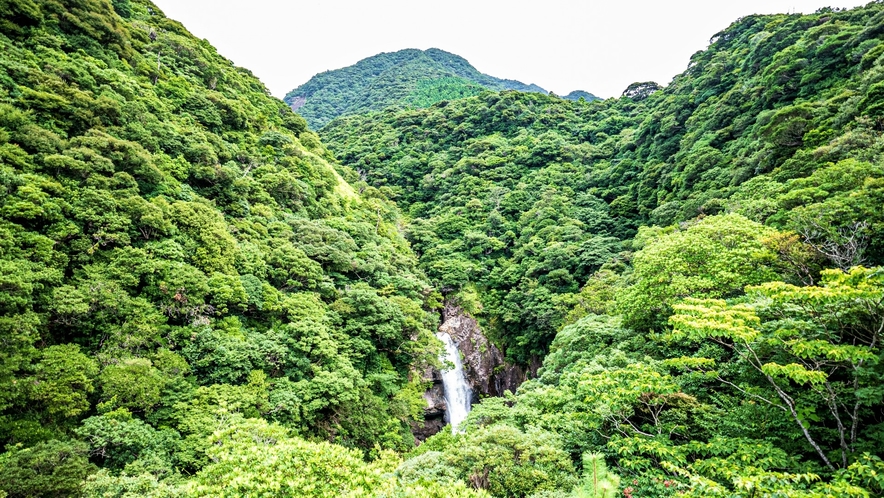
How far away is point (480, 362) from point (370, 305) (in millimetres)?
14458

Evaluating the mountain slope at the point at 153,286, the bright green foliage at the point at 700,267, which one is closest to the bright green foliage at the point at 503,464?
the mountain slope at the point at 153,286

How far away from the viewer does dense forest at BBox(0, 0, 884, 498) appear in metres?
6.71

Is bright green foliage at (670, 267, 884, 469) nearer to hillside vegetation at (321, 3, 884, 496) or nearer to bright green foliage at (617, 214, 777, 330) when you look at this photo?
hillside vegetation at (321, 3, 884, 496)

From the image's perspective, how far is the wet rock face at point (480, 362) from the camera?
30.7 meters

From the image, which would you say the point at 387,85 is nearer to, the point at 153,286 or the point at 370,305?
the point at 370,305

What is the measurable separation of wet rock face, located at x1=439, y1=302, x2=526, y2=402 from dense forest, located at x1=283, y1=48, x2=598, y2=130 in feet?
190

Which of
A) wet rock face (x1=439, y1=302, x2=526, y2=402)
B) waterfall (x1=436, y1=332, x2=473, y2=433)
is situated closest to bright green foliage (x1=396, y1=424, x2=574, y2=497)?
waterfall (x1=436, y1=332, x2=473, y2=433)

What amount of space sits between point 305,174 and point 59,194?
59.9ft

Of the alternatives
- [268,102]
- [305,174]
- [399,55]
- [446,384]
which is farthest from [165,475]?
[399,55]

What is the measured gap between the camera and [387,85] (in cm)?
9844

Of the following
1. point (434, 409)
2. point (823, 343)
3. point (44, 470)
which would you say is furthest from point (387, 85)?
point (823, 343)

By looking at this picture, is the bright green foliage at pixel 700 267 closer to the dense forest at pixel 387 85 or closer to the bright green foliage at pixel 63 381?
the bright green foliage at pixel 63 381

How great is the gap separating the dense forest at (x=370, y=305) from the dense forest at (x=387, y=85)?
192 feet

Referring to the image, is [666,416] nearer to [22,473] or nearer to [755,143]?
[22,473]
